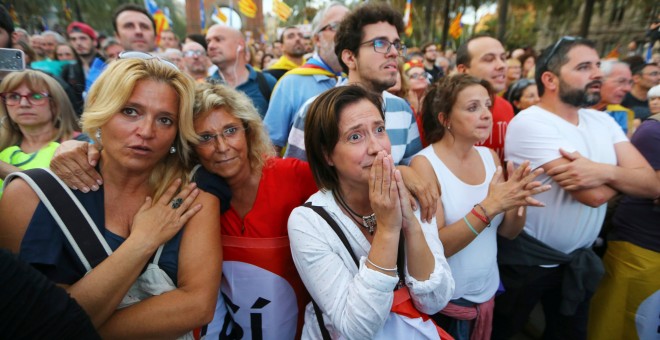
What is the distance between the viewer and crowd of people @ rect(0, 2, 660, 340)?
1.37 meters

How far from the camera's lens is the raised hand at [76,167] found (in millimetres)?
1458

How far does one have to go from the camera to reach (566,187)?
2199 mm

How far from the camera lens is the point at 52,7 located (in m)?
17.0

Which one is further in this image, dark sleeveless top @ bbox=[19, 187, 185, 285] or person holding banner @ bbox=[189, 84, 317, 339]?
person holding banner @ bbox=[189, 84, 317, 339]

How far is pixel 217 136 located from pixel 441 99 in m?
1.50

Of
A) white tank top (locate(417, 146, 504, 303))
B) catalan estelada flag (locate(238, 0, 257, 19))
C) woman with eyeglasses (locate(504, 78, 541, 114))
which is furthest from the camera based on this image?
catalan estelada flag (locate(238, 0, 257, 19))

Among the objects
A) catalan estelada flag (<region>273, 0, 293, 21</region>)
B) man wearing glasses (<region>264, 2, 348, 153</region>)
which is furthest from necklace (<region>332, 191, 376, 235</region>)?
catalan estelada flag (<region>273, 0, 293, 21</region>)

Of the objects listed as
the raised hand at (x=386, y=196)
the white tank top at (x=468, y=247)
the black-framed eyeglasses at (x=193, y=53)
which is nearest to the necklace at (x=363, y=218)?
the raised hand at (x=386, y=196)

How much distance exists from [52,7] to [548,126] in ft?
73.2

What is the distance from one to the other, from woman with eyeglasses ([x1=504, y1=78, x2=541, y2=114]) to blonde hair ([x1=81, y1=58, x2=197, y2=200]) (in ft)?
14.9

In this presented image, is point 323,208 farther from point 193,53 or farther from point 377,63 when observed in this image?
point 193,53

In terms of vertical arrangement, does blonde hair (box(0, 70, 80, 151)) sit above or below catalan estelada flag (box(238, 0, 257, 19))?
below

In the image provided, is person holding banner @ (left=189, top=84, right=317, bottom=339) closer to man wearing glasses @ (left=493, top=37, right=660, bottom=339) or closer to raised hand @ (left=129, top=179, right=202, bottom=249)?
raised hand @ (left=129, top=179, right=202, bottom=249)

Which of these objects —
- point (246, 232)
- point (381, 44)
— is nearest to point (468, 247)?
point (246, 232)
